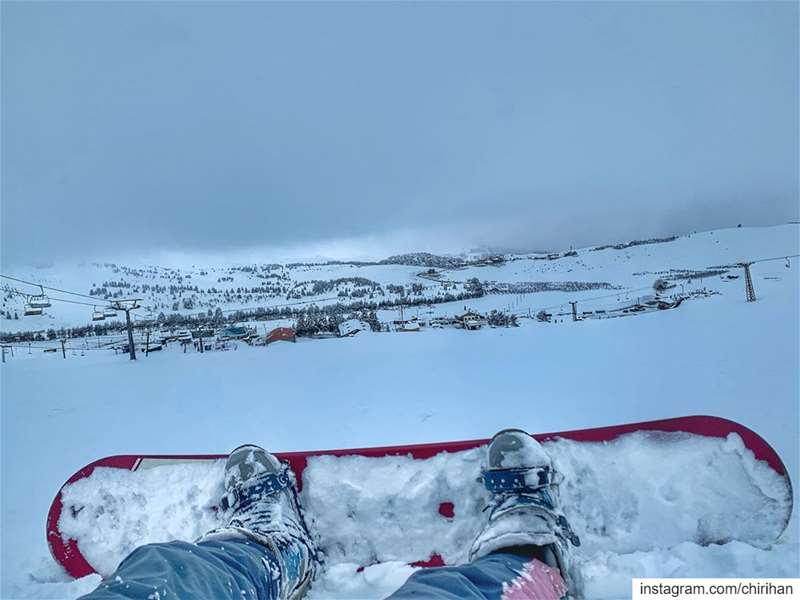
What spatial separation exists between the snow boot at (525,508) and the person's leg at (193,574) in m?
0.52

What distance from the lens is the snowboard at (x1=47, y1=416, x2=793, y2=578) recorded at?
114cm

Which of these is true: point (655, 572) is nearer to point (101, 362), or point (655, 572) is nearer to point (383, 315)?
point (383, 315)

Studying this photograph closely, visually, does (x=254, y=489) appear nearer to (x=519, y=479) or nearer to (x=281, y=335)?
(x=519, y=479)

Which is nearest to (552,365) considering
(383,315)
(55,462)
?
(383,315)

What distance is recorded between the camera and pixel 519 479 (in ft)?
3.96

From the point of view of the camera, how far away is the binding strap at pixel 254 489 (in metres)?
1.29

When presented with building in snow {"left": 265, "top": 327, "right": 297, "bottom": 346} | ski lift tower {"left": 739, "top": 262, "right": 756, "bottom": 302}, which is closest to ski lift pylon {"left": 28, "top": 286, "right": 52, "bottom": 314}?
building in snow {"left": 265, "top": 327, "right": 297, "bottom": 346}

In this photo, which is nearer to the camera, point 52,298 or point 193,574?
point 193,574

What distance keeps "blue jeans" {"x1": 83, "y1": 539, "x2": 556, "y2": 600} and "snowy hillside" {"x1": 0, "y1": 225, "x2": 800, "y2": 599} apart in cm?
37

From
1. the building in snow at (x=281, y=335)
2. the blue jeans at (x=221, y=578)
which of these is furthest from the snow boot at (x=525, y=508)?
the building in snow at (x=281, y=335)

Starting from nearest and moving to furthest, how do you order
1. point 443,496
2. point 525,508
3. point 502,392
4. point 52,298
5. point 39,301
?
point 525,508, point 443,496, point 502,392, point 39,301, point 52,298

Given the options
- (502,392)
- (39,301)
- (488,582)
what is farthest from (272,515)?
(39,301)

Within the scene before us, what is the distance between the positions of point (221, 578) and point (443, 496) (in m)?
0.73

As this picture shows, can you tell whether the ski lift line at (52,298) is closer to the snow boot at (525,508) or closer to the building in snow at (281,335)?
the building in snow at (281,335)
